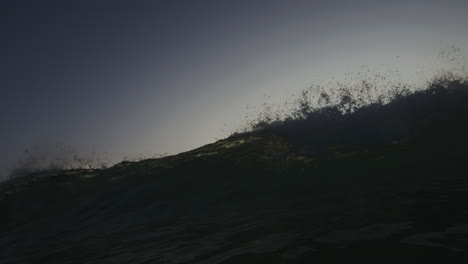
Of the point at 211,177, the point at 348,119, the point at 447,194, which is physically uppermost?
the point at 348,119

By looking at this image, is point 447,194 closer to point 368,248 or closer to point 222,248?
point 368,248

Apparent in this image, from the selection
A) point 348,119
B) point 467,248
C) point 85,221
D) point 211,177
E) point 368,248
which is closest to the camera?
point 467,248

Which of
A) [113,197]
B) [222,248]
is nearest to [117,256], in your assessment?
[222,248]

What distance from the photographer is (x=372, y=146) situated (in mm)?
13000

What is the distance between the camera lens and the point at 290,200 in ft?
23.5

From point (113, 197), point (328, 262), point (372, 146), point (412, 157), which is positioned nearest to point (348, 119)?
point (372, 146)

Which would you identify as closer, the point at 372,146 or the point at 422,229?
the point at 422,229

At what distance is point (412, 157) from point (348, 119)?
743 cm

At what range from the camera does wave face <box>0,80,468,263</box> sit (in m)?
3.54

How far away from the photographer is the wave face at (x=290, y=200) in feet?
11.6

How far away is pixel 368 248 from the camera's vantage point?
3047 mm

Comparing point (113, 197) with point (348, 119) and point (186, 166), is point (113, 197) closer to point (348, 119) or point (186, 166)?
point (186, 166)

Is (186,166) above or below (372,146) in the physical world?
above

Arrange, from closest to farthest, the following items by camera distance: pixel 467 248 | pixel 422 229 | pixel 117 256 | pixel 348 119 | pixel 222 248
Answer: pixel 467 248
pixel 422 229
pixel 222 248
pixel 117 256
pixel 348 119
